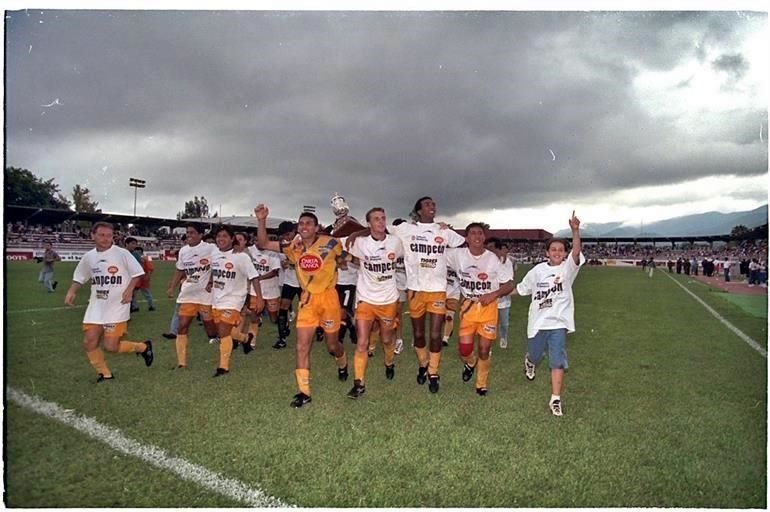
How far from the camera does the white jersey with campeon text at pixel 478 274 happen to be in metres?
6.25

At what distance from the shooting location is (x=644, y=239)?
56.6 metres

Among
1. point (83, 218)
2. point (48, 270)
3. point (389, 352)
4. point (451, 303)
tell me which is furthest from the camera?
point (48, 270)

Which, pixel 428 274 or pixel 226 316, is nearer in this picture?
pixel 428 274

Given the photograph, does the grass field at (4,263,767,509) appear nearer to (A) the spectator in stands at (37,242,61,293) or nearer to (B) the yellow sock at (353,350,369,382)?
(B) the yellow sock at (353,350,369,382)

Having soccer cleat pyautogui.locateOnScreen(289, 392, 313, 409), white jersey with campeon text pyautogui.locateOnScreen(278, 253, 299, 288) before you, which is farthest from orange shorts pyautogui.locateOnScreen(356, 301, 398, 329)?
white jersey with campeon text pyautogui.locateOnScreen(278, 253, 299, 288)

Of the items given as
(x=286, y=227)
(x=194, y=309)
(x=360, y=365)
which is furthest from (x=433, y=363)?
(x=194, y=309)

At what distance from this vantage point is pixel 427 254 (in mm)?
6332

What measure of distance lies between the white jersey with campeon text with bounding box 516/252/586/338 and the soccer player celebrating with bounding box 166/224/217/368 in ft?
14.7

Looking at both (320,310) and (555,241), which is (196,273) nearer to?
(320,310)

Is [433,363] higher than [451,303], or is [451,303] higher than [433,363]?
[451,303]

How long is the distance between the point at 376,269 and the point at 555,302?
204cm

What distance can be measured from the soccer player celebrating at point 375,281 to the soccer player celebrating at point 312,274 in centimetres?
28

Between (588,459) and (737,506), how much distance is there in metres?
1.03

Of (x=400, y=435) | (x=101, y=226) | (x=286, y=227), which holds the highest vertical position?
(x=286, y=227)
